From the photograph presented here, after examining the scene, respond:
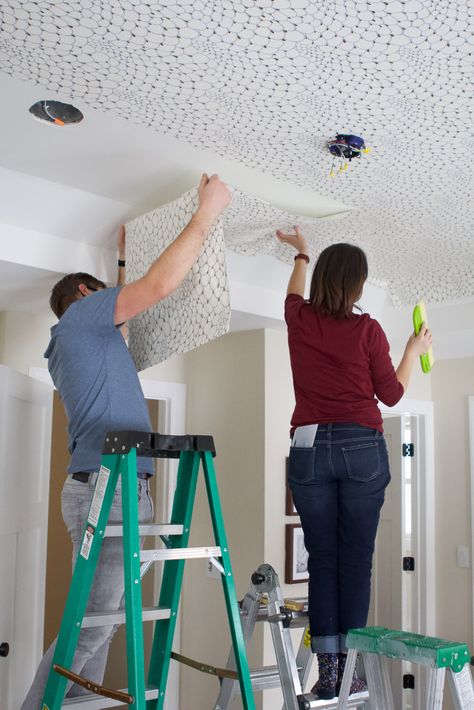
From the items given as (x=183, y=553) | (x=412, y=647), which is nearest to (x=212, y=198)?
(x=183, y=553)

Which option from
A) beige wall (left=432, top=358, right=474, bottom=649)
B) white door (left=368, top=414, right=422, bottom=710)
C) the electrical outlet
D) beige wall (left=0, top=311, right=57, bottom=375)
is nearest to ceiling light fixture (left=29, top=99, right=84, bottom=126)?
beige wall (left=0, top=311, right=57, bottom=375)

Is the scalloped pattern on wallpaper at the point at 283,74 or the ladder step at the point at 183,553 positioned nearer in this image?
the scalloped pattern on wallpaper at the point at 283,74

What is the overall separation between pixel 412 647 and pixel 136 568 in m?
0.67

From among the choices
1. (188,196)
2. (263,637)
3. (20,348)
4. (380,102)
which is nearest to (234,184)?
(188,196)

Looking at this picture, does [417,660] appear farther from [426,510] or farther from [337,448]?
[426,510]

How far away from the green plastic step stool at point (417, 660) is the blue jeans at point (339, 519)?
0.35 meters

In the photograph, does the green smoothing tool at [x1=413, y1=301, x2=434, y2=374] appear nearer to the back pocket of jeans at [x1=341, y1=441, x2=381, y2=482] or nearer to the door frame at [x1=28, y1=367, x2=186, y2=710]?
the back pocket of jeans at [x1=341, y1=441, x2=381, y2=482]

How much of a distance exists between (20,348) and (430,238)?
1884 mm

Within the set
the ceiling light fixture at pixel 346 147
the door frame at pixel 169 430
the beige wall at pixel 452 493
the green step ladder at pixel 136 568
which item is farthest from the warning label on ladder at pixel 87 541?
the beige wall at pixel 452 493

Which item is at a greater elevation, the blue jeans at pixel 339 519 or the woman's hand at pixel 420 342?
the woman's hand at pixel 420 342

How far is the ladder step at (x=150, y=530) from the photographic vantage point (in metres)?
1.94

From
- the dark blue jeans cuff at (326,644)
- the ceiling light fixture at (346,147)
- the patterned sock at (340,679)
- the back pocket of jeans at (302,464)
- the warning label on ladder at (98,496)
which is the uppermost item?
the ceiling light fixture at (346,147)

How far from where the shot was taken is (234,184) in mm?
2568

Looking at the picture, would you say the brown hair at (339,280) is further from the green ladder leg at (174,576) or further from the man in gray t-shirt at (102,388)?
the green ladder leg at (174,576)
